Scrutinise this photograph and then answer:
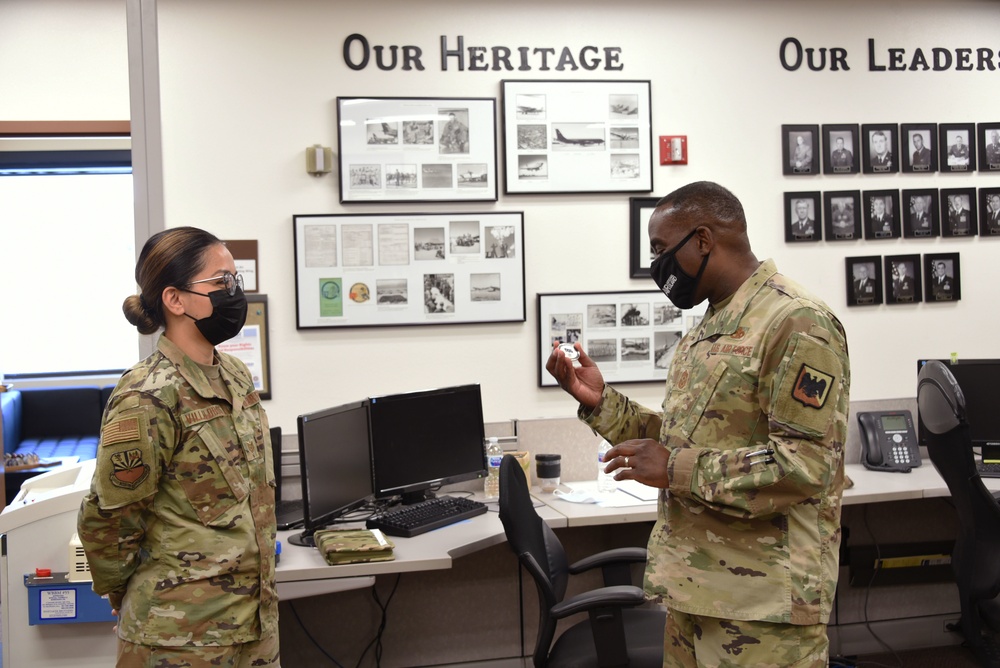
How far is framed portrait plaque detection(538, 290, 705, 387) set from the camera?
3.57 meters

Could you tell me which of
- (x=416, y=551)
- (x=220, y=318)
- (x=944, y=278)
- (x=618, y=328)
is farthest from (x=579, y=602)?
(x=944, y=278)

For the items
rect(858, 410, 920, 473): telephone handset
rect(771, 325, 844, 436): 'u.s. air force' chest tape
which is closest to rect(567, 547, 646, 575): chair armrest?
rect(771, 325, 844, 436): 'u.s. air force' chest tape

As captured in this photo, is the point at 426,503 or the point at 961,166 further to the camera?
the point at 961,166

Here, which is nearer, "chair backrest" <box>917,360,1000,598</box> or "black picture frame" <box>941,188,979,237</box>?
"chair backrest" <box>917,360,1000,598</box>

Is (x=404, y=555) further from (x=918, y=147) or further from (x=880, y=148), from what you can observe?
(x=918, y=147)

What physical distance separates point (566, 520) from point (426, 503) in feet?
1.78

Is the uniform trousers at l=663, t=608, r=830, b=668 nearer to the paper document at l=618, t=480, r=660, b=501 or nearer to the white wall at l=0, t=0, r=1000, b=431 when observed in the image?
the paper document at l=618, t=480, r=660, b=501

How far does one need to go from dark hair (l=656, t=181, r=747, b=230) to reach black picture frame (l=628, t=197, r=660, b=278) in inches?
70.4

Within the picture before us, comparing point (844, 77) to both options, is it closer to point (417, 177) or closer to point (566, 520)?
point (417, 177)

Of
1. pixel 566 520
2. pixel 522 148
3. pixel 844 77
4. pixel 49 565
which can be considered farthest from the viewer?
pixel 844 77

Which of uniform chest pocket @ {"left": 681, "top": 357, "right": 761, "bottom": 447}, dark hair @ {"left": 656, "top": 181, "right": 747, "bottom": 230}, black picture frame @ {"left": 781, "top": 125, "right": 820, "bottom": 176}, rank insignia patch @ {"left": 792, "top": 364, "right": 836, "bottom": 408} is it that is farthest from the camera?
black picture frame @ {"left": 781, "top": 125, "right": 820, "bottom": 176}

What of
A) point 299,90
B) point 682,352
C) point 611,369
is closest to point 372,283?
point 299,90

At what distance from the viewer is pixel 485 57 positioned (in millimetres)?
3506

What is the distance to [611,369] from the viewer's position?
3.63 metres
